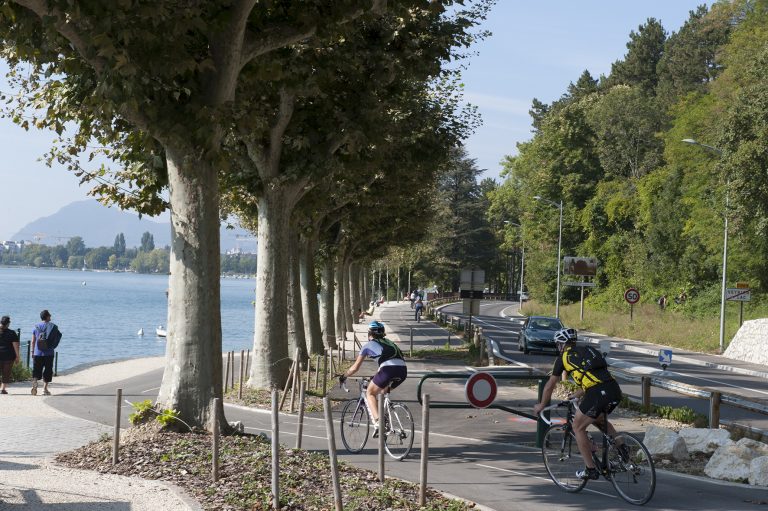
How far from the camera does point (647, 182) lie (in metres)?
79.6

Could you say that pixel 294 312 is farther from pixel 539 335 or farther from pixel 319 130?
pixel 539 335

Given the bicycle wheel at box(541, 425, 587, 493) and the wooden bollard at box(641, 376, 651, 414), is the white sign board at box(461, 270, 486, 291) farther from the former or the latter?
the bicycle wheel at box(541, 425, 587, 493)

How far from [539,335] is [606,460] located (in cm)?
2837

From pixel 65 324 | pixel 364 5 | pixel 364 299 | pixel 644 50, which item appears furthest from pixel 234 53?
pixel 644 50

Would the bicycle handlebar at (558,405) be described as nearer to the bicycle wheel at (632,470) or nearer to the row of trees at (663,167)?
the bicycle wheel at (632,470)

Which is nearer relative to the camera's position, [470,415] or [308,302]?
[470,415]

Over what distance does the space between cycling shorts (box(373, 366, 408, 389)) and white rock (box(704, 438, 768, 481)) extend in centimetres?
408

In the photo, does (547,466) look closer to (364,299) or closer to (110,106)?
(110,106)

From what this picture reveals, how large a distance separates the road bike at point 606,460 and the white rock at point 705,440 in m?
2.81

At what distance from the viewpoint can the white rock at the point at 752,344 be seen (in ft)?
127

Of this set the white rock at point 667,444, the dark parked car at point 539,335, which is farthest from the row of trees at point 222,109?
the dark parked car at point 539,335

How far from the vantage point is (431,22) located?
888 inches

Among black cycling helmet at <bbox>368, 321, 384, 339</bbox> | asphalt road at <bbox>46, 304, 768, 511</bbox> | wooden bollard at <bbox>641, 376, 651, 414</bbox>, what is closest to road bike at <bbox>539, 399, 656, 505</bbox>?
asphalt road at <bbox>46, 304, 768, 511</bbox>

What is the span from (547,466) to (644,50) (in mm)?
108688
